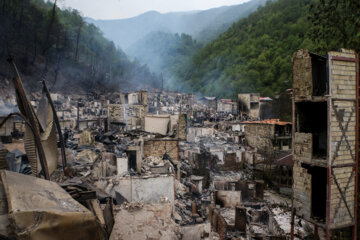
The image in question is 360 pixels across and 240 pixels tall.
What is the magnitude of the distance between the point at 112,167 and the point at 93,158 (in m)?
0.80

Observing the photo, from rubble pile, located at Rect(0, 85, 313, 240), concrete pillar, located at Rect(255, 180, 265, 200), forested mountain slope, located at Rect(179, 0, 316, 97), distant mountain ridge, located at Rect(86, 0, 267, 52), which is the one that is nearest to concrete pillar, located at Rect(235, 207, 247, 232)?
rubble pile, located at Rect(0, 85, 313, 240)

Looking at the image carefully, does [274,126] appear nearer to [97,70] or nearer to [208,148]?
[208,148]

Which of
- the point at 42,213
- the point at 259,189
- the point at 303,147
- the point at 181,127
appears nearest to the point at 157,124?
the point at 181,127

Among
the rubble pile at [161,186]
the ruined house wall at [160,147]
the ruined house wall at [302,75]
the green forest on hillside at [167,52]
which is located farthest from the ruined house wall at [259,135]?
the green forest on hillside at [167,52]

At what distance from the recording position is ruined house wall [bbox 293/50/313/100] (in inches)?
204

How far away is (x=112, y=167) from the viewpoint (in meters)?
8.57

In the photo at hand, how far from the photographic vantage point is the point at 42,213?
2.03m

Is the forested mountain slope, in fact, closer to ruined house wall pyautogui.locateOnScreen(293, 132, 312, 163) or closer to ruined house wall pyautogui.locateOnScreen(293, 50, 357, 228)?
ruined house wall pyautogui.locateOnScreen(293, 50, 357, 228)

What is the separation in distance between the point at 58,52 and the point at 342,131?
39.7 meters

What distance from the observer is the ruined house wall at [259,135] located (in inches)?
759

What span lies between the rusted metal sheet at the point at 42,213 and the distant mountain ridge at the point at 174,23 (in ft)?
301

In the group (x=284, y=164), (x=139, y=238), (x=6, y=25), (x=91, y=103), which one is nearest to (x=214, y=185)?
(x=284, y=164)

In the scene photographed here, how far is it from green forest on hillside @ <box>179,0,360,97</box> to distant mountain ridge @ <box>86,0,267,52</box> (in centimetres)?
2990

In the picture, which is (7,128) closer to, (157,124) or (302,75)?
(157,124)
